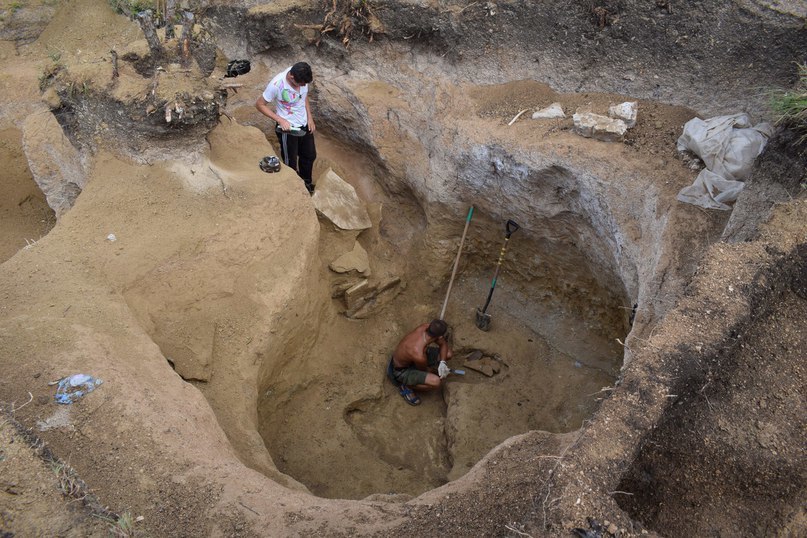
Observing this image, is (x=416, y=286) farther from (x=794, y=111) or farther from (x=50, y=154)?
(x=794, y=111)

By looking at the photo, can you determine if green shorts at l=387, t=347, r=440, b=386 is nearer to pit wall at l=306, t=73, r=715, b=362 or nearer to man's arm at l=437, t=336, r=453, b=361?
man's arm at l=437, t=336, r=453, b=361

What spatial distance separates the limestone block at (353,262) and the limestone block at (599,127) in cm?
258

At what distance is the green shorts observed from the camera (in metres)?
6.37

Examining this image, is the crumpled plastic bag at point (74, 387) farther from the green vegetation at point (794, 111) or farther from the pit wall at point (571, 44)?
the green vegetation at point (794, 111)

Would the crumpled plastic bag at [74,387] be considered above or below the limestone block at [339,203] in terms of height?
A: above

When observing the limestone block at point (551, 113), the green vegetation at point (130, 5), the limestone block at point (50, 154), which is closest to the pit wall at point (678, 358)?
the limestone block at point (551, 113)

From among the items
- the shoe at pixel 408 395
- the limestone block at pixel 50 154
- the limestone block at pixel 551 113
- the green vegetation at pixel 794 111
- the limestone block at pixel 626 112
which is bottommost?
the shoe at pixel 408 395

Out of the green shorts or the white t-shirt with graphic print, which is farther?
the green shorts

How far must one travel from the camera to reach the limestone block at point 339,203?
6398mm

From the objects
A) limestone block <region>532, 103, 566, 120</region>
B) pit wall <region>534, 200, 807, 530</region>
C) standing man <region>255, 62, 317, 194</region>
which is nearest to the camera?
pit wall <region>534, 200, 807, 530</region>

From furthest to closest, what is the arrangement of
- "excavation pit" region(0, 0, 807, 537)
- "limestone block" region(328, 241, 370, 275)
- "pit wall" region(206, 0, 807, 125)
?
"limestone block" region(328, 241, 370, 275) < "pit wall" region(206, 0, 807, 125) < "excavation pit" region(0, 0, 807, 537)

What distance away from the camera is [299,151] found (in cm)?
646

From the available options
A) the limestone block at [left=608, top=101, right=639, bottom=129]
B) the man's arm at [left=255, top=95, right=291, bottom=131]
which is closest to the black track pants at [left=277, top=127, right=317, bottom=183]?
the man's arm at [left=255, top=95, right=291, bottom=131]

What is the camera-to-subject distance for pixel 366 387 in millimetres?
6438
